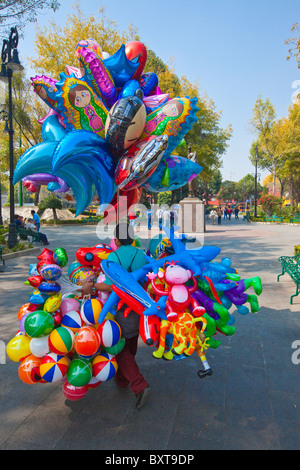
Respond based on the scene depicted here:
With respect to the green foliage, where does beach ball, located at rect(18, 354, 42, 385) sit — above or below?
below

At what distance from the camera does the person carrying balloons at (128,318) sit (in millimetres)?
3025

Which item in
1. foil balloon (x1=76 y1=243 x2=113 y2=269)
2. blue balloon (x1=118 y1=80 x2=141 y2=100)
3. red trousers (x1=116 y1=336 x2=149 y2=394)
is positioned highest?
blue balloon (x1=118 y1=80 x2=141 y2=100)

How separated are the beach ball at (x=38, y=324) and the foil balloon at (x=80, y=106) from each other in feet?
6.14

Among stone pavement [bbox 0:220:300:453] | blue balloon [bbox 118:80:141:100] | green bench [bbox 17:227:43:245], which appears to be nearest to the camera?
stone pavement [bbox 0:220:300:453]

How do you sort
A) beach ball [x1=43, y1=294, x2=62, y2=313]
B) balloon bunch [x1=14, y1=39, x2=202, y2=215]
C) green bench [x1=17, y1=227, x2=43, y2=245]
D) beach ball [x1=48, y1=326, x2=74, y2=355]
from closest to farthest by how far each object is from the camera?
beach ball [x1=48, y1=326, x2=74, y2=355] < beach ball [x1=43, y1=294, x2=62, y2=313] < balloon bunch [x1=14, y1=39, x2=202, y2=215] < green bench [x1=17, y1=227, x2=43, y2=245]

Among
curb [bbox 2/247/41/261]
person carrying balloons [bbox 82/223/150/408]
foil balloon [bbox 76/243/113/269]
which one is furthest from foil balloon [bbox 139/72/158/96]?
curb [bbox 2/247/41/261]

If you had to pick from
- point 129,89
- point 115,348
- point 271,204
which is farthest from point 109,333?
point 271,204

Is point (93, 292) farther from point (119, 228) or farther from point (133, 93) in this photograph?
point (133, 93)

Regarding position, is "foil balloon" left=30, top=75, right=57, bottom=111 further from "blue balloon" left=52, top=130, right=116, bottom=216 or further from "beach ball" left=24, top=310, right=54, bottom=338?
"beach ball" left=24, top=310, right=54, bottom=338

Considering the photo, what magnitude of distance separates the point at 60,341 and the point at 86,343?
0.78 feet

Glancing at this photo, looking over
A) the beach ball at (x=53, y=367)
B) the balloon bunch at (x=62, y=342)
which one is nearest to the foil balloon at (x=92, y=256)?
the balloon bunch at (x=62, y=342)

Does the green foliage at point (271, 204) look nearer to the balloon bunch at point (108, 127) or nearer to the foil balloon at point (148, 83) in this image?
the foil balloon at point (148, 83)

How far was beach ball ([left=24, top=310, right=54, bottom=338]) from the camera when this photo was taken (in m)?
2.72

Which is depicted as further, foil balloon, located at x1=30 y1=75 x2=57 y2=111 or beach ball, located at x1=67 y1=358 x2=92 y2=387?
foil balloon, located at x1=30 y1=75 x2=57 y2=111
